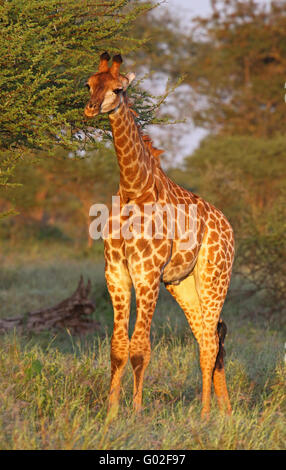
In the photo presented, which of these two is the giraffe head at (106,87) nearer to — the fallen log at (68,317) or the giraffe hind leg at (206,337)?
the giraffe hind leg at (206,337)

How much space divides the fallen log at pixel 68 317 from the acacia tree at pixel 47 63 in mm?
3540

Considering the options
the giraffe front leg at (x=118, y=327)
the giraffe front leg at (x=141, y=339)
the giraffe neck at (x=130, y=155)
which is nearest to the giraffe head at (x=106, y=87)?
the giraffe neck at (x=130, y=155)

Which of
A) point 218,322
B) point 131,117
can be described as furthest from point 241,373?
point 131,117

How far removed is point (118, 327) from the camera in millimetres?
5180

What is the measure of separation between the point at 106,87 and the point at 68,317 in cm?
616

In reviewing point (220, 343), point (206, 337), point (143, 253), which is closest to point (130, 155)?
point (143, 253)

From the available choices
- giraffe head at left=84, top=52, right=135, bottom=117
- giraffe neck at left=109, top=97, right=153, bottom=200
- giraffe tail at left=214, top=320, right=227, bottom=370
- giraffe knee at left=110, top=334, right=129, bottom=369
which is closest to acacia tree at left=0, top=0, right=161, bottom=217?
giraffe neck at left=109, top=97, right=153, bottom=200

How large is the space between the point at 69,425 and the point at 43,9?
4254 mm

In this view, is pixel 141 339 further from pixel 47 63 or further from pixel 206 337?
pixel 47 63

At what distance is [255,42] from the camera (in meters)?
27.2

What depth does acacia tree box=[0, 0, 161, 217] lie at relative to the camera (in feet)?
20.0

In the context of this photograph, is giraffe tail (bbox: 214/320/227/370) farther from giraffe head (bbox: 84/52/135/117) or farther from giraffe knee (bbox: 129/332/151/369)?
giraffe head (bbox: 84/52/135/117)

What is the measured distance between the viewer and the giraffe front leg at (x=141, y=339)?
506 cm

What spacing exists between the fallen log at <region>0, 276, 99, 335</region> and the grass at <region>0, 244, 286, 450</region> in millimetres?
220
